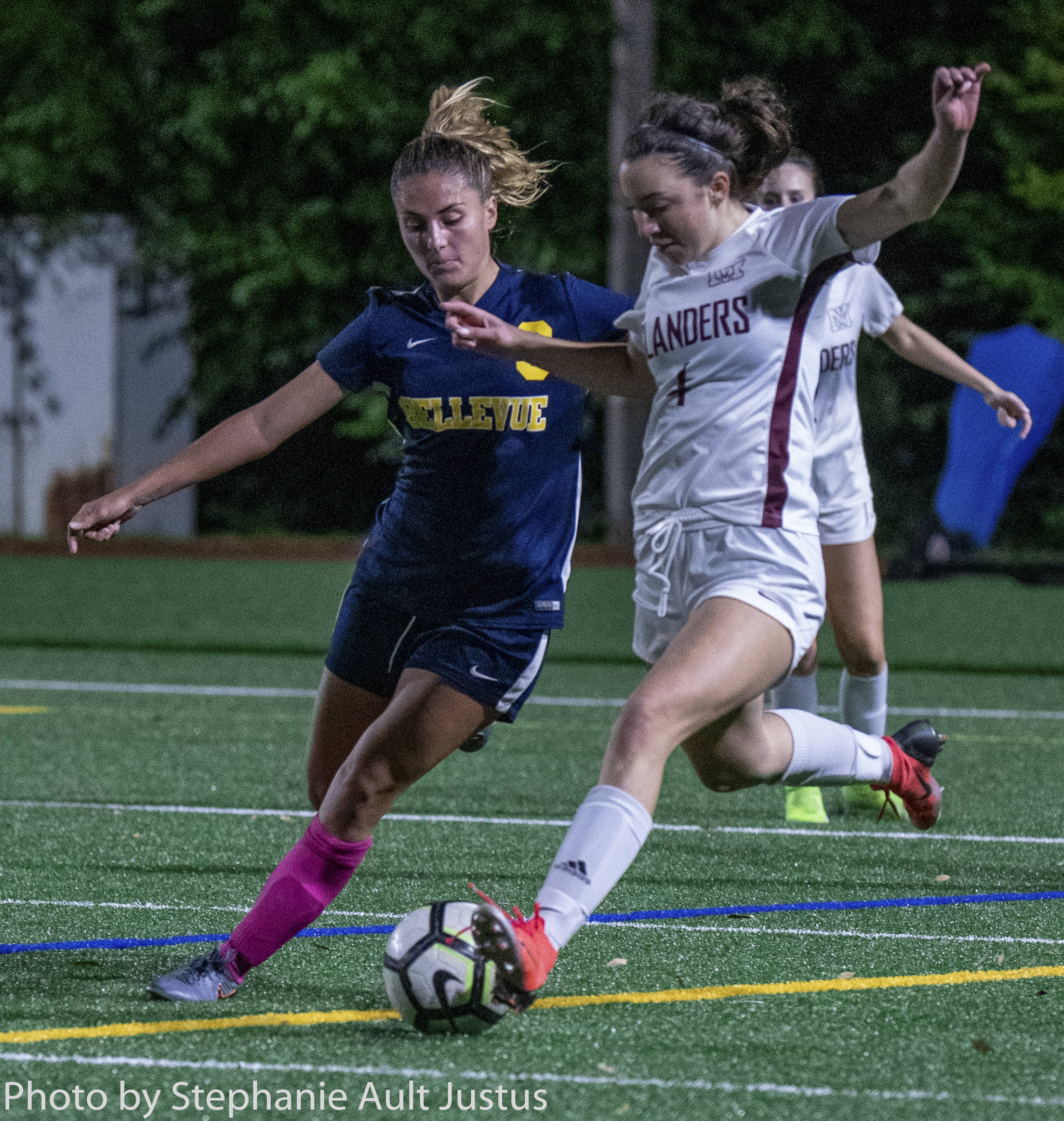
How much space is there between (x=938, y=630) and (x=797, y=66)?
13.7 meters

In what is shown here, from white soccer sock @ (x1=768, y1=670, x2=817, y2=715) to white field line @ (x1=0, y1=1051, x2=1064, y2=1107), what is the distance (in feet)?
11.5

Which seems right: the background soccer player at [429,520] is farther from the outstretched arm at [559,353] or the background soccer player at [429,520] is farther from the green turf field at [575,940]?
the green turf field at [575,940]

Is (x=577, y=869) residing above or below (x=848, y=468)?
below

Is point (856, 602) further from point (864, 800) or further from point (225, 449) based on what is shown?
point (225, 449)

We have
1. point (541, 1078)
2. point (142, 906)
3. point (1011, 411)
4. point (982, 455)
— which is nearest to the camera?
point (541, 1078)

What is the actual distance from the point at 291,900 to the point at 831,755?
1.55 m

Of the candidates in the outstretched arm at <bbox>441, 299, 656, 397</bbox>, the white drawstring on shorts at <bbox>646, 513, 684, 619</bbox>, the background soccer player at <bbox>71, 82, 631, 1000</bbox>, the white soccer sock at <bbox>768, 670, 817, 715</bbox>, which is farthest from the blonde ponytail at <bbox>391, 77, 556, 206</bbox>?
the white soccer sock at <bbox>768, 670, 817, 715</bbox>

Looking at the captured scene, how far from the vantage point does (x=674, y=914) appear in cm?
545

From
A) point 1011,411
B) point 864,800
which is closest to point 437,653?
point 1011,411

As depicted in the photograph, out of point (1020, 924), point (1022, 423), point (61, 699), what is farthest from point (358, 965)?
point (61, 699)

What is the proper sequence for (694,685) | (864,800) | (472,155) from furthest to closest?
(864,800) → (472,155) → (694,685)

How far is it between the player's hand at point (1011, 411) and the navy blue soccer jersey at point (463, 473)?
1975 mm

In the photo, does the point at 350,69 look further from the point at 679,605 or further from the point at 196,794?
the point at 679,605

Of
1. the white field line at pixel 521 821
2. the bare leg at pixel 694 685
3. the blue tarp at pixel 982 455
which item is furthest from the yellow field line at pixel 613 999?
the blue tarp at pixel 982 455
